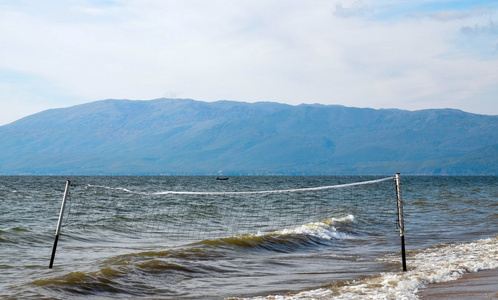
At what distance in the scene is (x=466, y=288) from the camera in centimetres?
956

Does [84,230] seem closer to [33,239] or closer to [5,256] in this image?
[33,239]

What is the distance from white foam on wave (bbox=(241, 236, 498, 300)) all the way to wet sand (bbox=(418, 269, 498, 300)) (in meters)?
0.21

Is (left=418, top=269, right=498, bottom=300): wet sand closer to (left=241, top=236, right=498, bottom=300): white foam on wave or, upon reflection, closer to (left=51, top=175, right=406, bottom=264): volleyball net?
(left=241, top=236, right=498, bottom=300): white foam on wave

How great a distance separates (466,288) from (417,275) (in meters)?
1.31

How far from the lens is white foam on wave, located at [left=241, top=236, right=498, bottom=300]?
30.9 ft

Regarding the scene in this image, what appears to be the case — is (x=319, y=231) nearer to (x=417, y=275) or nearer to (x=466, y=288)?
(x=417, y=275)

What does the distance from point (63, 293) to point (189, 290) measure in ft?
7.51

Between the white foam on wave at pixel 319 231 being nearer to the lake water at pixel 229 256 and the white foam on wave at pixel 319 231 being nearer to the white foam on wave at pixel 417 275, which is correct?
the lake water at pixel 229 256


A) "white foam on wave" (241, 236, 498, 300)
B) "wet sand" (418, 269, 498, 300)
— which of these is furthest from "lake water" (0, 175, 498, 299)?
"wet sand" (418, 269, 498, 300)

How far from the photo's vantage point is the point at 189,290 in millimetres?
10438

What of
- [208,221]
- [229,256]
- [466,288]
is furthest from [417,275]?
[208,221]

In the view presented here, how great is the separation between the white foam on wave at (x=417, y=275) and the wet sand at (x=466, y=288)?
0.21m

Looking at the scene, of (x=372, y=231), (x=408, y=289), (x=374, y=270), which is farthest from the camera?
(x=372, y=231)

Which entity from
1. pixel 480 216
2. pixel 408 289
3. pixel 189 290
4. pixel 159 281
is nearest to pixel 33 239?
pixel 159 281
